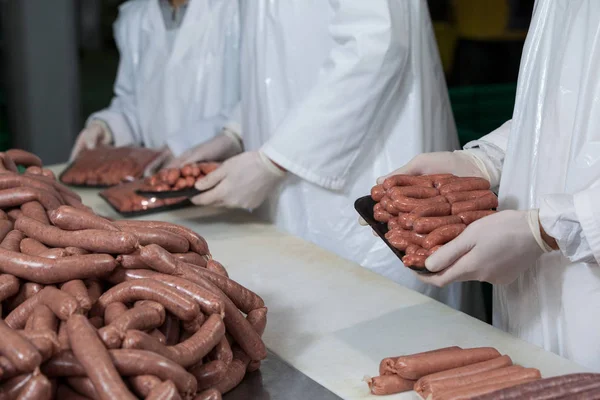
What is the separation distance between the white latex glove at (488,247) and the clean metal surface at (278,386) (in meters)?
0.41

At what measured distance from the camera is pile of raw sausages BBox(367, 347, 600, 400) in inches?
58.4

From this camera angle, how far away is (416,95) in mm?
2920

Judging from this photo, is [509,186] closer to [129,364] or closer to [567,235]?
[567,235]

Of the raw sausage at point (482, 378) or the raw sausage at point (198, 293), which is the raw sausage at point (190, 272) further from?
the raw sausage at point (482, 378)

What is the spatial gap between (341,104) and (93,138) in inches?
73.8

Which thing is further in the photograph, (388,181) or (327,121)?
(327,121)

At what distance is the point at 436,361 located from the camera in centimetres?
170

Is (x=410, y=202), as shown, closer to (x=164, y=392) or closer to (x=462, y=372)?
(x=462, y=372)

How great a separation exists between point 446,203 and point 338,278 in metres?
0.54

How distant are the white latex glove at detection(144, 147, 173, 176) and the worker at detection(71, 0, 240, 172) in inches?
0.5

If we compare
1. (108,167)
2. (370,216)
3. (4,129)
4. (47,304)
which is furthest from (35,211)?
(4,129)

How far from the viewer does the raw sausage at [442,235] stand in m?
1.91

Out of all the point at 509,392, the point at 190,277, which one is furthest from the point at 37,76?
the point at 509,392

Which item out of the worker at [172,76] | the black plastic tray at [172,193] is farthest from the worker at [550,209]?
the worker at [172,76]
